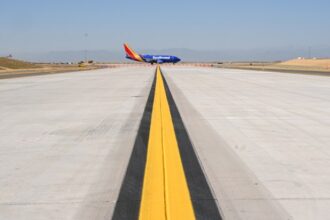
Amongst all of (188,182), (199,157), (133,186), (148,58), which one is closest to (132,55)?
(148,58)

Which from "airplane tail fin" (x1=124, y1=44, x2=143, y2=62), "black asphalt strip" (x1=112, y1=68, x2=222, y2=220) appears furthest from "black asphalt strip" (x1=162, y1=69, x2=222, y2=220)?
"airplane tail fin" (x1=124, y1=44, x2=143, y2=62)

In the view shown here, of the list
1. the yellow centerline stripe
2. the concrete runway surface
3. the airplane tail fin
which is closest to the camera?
the yellow centerline stripe

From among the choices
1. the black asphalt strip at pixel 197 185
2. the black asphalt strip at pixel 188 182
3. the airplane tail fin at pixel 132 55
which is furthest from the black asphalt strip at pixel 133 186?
the airplane tail fin at pixel 132 55

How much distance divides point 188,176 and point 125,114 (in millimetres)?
7880

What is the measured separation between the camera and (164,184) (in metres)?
6.52

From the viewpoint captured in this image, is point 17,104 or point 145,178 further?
point 17,104

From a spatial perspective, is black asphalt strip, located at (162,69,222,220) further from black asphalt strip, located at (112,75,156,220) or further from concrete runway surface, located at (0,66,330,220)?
black asphalt strip, located at (112,75,156,220)

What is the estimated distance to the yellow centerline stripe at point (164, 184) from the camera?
5.41 metres

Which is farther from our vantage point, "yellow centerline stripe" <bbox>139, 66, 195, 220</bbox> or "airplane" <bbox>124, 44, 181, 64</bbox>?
"airplane" <bbox>124, 44, 181, 64</bbox>

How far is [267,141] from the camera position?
32.3ft

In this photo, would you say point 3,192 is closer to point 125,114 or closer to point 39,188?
point 39,188

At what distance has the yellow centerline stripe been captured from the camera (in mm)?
5406

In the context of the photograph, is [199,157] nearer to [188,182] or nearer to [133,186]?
[188,182]

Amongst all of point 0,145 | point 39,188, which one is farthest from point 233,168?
point 0,145
